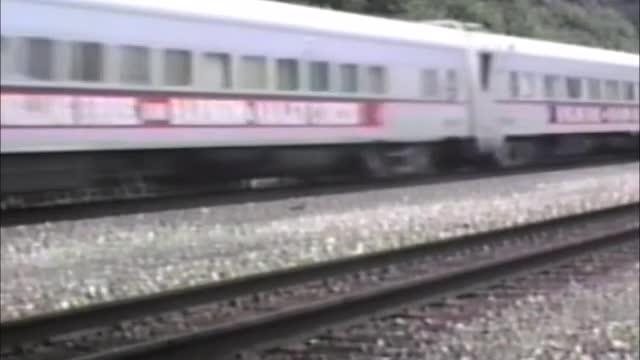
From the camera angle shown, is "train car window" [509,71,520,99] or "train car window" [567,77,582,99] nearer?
"train car window" [509,71,520,99]

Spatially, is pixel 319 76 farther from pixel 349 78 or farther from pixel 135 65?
pixel 135 65

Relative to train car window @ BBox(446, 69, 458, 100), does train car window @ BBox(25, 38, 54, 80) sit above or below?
above

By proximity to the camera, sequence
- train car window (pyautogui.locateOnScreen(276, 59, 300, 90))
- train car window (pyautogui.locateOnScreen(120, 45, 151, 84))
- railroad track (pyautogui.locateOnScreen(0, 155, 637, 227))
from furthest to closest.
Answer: train car window (pyautogui.locateOnScreen(276, 59, 300, 90)) < train car window (pyautogui.locateOnScreen(120, 45, 151, 84)) < railroad track (pyautogui.locateOnScreen(0, 155, 637, 227))

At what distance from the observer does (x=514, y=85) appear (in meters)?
26.8

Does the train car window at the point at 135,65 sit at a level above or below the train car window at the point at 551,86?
above

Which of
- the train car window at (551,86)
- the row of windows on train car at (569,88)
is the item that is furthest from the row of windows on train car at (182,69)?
the train car window at (551,86)

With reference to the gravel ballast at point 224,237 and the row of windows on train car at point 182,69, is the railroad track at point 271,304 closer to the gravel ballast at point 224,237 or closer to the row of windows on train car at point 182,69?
the gravel ballast at point 224,237

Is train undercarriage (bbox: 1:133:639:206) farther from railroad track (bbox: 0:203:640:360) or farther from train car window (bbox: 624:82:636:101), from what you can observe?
railroad track (bbox: 0:203:640:360)

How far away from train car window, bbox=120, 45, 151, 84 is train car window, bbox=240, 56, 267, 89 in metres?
1.85

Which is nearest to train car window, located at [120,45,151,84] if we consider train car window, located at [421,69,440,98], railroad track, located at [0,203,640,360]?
railroad track, located at [0,203,640,360]

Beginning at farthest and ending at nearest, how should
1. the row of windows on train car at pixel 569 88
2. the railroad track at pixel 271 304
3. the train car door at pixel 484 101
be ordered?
the row of windows on train car at pixel 569 88 → the train car door at pixel 484 101 → the railroad track at pixel 271 304

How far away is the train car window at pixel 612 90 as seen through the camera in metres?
31.3

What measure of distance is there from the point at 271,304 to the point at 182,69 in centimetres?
791

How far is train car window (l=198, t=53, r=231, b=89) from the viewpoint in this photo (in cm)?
1814
